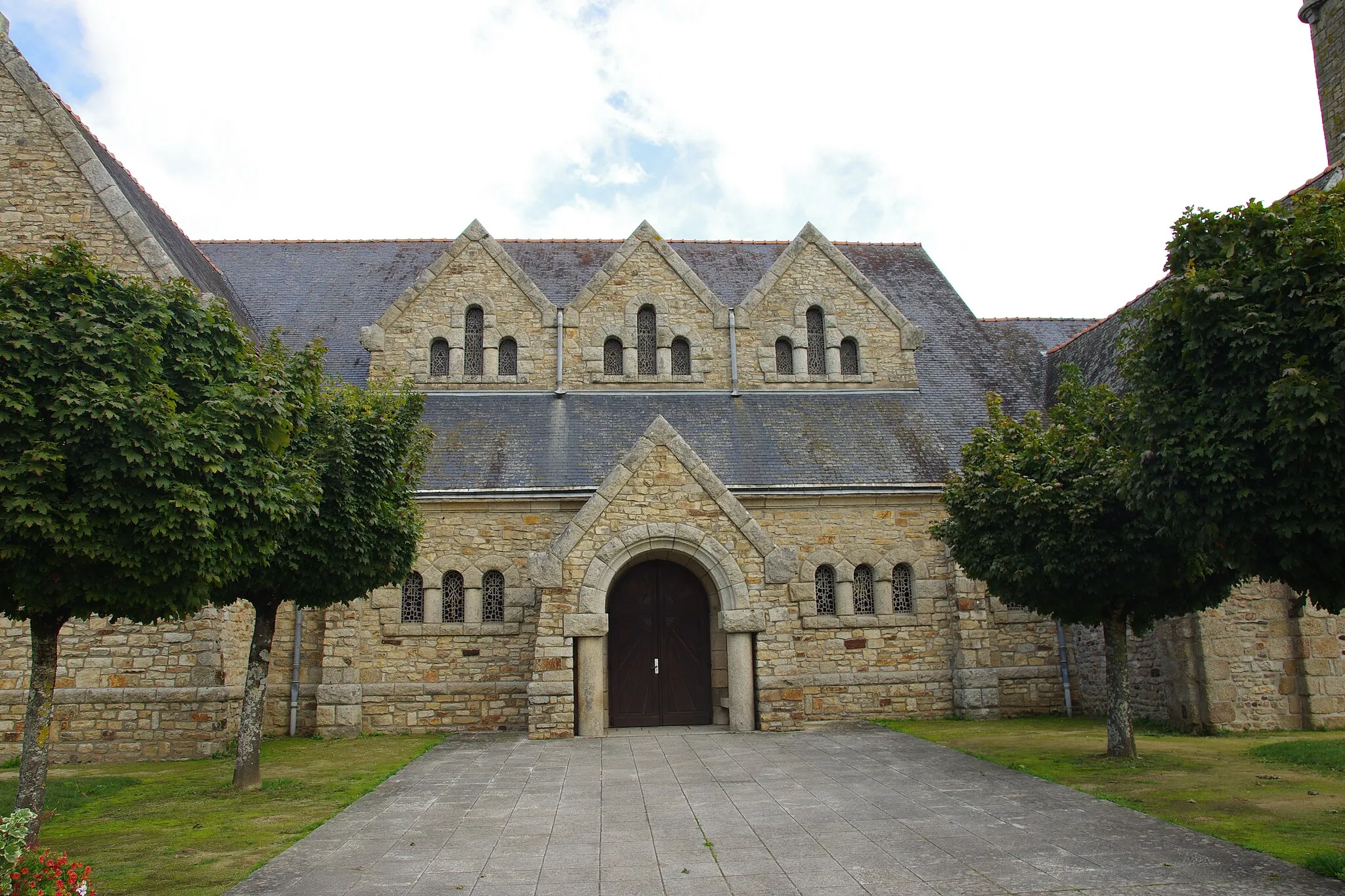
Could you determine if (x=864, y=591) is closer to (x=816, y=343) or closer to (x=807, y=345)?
(x=807, y=345)

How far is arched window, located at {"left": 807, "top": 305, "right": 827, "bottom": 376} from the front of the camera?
73.7 ft

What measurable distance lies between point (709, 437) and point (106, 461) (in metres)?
13.1

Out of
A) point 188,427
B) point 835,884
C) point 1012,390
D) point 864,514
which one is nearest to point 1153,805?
point 835,884

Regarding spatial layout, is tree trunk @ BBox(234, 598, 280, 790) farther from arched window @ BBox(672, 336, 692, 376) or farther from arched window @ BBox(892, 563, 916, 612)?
arched window @ BBox(892, 563, 916, 612)

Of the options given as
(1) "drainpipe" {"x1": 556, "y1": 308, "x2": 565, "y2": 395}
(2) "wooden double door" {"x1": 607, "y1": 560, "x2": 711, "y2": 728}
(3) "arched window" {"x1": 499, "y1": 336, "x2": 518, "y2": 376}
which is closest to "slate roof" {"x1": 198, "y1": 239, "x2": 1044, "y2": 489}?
(1) "drainpipe" {"x1": 556, "y1": 308, "x2": 565, "y2": 395}

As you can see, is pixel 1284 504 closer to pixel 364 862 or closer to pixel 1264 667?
pixel 364 862

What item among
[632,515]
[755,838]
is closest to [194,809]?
[755,838]

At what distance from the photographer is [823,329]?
74.2 feet

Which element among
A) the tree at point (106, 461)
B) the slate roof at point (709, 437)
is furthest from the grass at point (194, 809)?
the slate roof at point (709, 437)

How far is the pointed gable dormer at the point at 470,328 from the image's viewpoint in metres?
21.3

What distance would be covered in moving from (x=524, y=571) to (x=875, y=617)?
716 centimetres

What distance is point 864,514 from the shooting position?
19578mm

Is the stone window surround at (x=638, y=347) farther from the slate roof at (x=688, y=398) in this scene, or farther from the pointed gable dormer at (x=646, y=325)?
the slate roof at (x=688, y=398)

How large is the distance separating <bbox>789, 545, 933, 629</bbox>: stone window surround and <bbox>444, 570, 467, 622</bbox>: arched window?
673 cm
